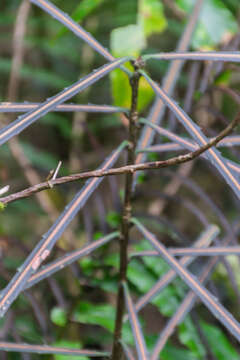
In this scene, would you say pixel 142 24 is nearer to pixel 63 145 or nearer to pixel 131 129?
pixel 131 129

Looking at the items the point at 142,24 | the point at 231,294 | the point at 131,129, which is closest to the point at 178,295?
the point at 131,129

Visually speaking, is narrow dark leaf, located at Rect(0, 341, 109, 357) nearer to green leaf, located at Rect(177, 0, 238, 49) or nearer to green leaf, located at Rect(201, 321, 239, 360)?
green leaf, located at Rect(201, 321, 239, 360)

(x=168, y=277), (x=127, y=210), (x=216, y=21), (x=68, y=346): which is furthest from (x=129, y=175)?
(x=216, y=21)

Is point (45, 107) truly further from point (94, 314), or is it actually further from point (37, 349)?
point (94, 314)

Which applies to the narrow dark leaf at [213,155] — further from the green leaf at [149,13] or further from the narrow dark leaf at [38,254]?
the green leaf at [149,13]

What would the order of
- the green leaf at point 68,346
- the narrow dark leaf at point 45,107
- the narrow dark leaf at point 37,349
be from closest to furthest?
1. the narrow dark leaf at point 45,107
2. the narrow dark leaf at point 37,349
3. the green leaf at point 68,346

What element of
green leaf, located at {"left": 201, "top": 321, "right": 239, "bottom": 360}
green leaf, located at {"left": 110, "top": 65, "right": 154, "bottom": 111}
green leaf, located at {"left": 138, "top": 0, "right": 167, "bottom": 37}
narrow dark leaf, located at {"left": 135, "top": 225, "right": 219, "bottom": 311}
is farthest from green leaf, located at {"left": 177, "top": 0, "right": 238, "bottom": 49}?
green leaf, located at {"left": 201, "top": 321, "right": 239, "bottom": 360}

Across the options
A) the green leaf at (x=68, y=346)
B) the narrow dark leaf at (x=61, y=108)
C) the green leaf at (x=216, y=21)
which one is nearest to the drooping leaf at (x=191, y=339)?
the green leaf at (x=68, y=346)
